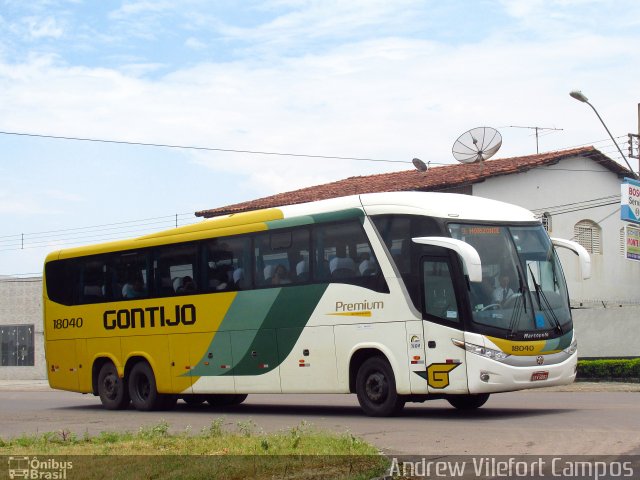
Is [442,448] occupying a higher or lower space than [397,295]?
lower

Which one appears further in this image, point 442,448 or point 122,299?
point 122,299

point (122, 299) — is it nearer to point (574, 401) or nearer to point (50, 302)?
point (50, 302)

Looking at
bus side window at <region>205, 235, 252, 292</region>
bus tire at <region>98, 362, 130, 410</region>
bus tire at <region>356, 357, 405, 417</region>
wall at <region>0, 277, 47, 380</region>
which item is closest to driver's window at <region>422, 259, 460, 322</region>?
bus tire at <region>356, 357, 405, 417</region>

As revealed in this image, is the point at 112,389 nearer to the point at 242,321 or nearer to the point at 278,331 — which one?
the point at 242,321

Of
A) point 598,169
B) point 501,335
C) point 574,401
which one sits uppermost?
point 598,169

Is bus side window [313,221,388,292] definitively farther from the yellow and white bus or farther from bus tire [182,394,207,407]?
bus tire [182,394,207,407]

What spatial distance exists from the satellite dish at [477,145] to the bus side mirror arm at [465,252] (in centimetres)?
2151

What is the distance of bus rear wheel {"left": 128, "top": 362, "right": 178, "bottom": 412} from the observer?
Result: 69.7 feet

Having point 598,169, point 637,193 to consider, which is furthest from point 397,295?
point 598,169

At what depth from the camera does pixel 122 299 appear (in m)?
21.7

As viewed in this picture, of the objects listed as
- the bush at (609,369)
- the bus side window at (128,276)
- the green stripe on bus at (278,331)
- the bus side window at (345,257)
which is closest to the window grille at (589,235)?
the bush at (609,369)

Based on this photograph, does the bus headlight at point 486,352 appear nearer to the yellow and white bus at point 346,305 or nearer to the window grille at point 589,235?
the yellow and white bus at point 346,305

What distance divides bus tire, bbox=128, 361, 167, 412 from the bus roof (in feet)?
9.12

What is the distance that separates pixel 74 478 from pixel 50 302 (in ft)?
46.4
